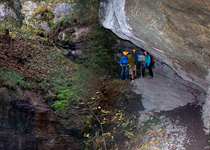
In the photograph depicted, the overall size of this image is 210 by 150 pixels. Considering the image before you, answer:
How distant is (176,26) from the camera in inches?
295

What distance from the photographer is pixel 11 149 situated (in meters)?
9.81

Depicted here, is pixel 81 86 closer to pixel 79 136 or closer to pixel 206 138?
pixel 79 136

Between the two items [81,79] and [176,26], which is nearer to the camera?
[176,26]

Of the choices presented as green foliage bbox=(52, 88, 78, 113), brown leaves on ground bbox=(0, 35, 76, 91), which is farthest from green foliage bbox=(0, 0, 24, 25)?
green foliage bbox=(52, 88, 78, 113)

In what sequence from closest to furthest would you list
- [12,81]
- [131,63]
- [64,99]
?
[12,81] < [64,99] < [131,63]

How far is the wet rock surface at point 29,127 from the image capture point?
32.9ft

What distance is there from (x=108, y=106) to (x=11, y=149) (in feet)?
14.2

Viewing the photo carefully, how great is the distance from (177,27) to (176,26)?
0.12 ft

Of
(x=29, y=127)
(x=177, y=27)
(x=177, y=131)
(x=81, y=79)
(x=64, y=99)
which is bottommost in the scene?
(x=29, y=127)

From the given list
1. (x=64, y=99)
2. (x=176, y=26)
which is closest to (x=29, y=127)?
(x=64, y=99)

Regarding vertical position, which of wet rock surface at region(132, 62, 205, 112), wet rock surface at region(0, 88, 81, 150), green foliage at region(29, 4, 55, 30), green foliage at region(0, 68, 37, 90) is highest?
green foliage at region(29, 4, 55, 30)

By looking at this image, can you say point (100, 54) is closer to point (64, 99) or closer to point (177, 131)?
point (64, 99)

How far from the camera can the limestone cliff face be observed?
21.5 feet

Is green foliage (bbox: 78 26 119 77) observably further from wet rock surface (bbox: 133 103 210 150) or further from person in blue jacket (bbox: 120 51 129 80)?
wet rock surface (bbox: 133 103 210 150)
